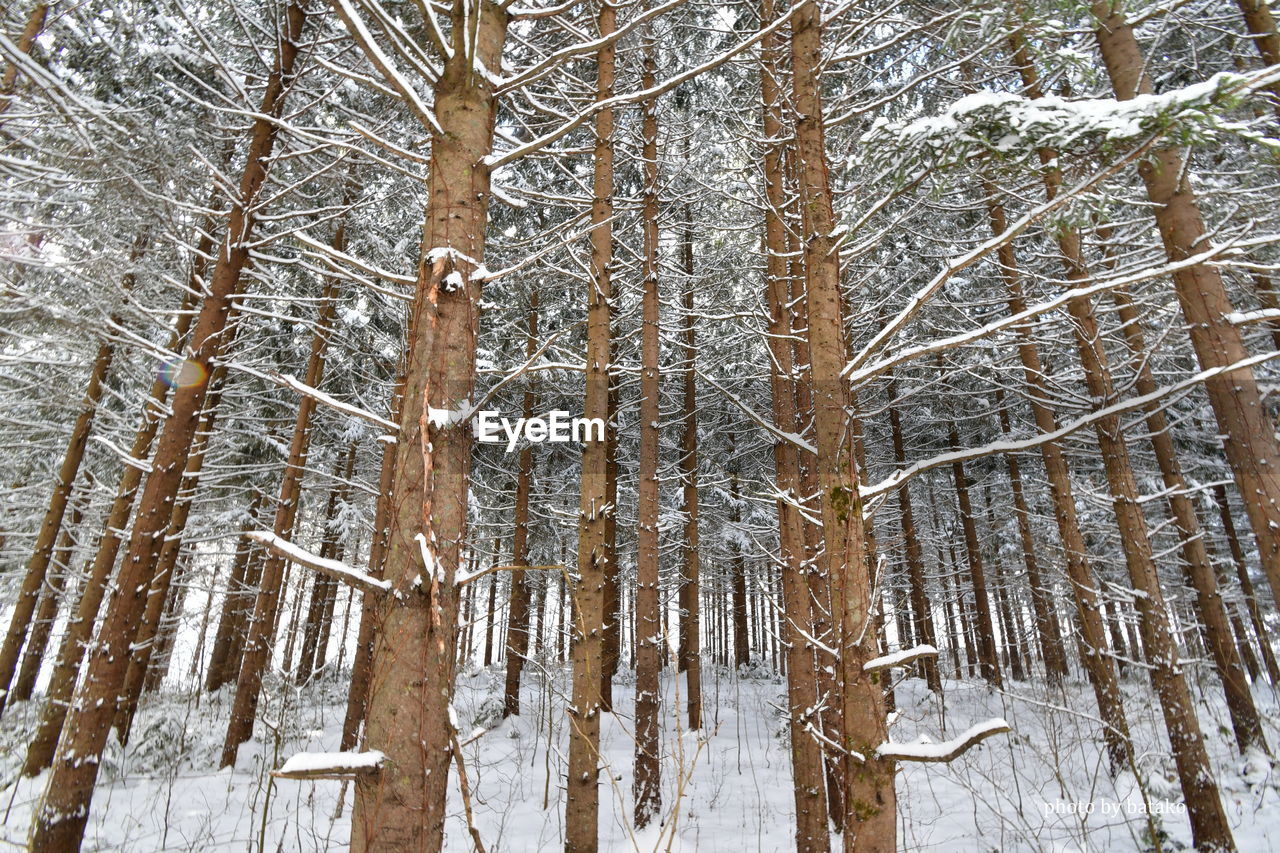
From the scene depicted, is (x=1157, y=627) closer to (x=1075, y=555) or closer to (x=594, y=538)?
(x=1075, y=555)

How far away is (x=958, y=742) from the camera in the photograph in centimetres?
223

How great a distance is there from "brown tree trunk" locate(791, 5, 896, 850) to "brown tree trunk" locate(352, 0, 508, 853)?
1819 millimetres

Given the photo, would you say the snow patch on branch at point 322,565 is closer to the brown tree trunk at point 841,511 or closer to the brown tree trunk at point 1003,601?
the brown tree trunk at point 841,511

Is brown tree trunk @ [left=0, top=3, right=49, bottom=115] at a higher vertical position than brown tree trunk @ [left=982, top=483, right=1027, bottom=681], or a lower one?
higher

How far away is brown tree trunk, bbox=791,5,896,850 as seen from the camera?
2.62m

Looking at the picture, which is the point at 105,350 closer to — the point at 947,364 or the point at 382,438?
the point at 382,438

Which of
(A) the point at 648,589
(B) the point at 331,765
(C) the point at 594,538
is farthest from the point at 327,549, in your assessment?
(B) the point at 331,765

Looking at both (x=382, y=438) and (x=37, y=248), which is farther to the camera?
(x=37, y=248)

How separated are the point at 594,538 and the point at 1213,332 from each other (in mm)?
5703

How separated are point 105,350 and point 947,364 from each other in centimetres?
1353

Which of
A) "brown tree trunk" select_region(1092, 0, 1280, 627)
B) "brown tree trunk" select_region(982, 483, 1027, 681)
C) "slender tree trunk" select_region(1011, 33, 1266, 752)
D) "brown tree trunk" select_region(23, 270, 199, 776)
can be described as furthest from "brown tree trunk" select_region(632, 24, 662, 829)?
"brown tree trunk" select_region(982, 483, 1027, 681)

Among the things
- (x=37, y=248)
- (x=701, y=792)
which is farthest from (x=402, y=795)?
(x=37, y=248)

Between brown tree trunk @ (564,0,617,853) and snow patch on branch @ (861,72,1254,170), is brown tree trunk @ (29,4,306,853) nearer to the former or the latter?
brown tree trunk @ (564,0,617,853)

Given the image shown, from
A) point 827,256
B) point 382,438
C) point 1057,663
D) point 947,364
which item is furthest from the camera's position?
point 1057,663
